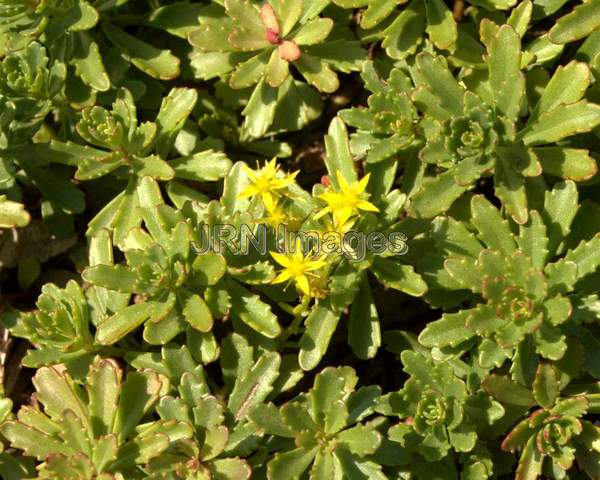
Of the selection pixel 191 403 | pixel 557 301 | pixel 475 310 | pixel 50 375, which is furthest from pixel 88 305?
pixel 557 301

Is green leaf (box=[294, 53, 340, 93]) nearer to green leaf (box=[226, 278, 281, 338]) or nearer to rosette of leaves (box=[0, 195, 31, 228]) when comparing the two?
green leaf (box=[226, 278, 281, 338])

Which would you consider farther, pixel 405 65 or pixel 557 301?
pixel 405 65

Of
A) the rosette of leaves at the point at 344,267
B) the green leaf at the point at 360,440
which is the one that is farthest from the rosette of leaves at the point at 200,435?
the green leaf at the point at 360,440

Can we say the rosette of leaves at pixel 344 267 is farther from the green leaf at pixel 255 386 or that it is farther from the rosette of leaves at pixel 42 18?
the rosette of leaves at pixel 42 18

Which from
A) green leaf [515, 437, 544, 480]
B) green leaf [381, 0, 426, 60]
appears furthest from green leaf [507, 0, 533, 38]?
green leaf [515, 437, 544, 480]

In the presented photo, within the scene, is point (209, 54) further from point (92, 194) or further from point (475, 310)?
point (475, 310)

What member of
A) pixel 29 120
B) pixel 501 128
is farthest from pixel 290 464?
pixel 29 120
